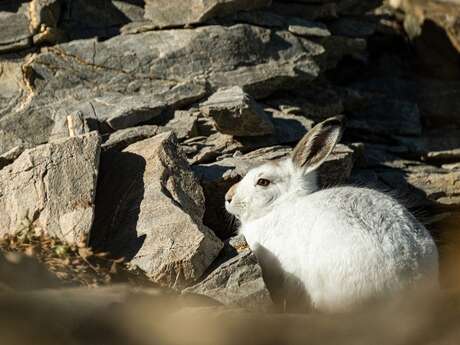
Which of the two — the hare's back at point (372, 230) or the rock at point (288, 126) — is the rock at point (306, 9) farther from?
the hare's back at point (372, 230)

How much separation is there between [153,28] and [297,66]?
2173 millimetres

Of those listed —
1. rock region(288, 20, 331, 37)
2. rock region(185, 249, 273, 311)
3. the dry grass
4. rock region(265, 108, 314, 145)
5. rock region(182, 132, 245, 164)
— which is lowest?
rock region(185, 249, 273, 311)

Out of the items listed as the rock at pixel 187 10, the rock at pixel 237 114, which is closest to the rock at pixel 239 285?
the rock at pixel 237 114

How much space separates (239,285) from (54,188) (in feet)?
7.64

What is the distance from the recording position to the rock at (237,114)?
37.0 feet

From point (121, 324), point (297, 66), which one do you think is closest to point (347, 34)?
point (297, 66)

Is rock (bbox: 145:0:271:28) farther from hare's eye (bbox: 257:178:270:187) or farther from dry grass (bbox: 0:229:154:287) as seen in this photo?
dry grass (bbox: 0:229:154:287)

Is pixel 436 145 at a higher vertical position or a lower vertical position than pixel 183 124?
lower

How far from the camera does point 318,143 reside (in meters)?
9.51

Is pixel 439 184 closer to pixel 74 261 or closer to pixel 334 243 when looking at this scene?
pixel 334 243

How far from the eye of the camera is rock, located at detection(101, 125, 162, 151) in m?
10.6

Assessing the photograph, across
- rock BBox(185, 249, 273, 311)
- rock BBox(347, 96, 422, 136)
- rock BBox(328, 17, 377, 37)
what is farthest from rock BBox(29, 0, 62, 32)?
rock BBox(185, 249, 273, 311)

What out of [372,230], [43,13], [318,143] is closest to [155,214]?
[318,143]

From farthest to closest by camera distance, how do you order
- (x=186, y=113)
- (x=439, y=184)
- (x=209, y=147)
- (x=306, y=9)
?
(x=306, y=9)
(x=439, y=184)
(x=186, y=113)
(x=209, y=147)
